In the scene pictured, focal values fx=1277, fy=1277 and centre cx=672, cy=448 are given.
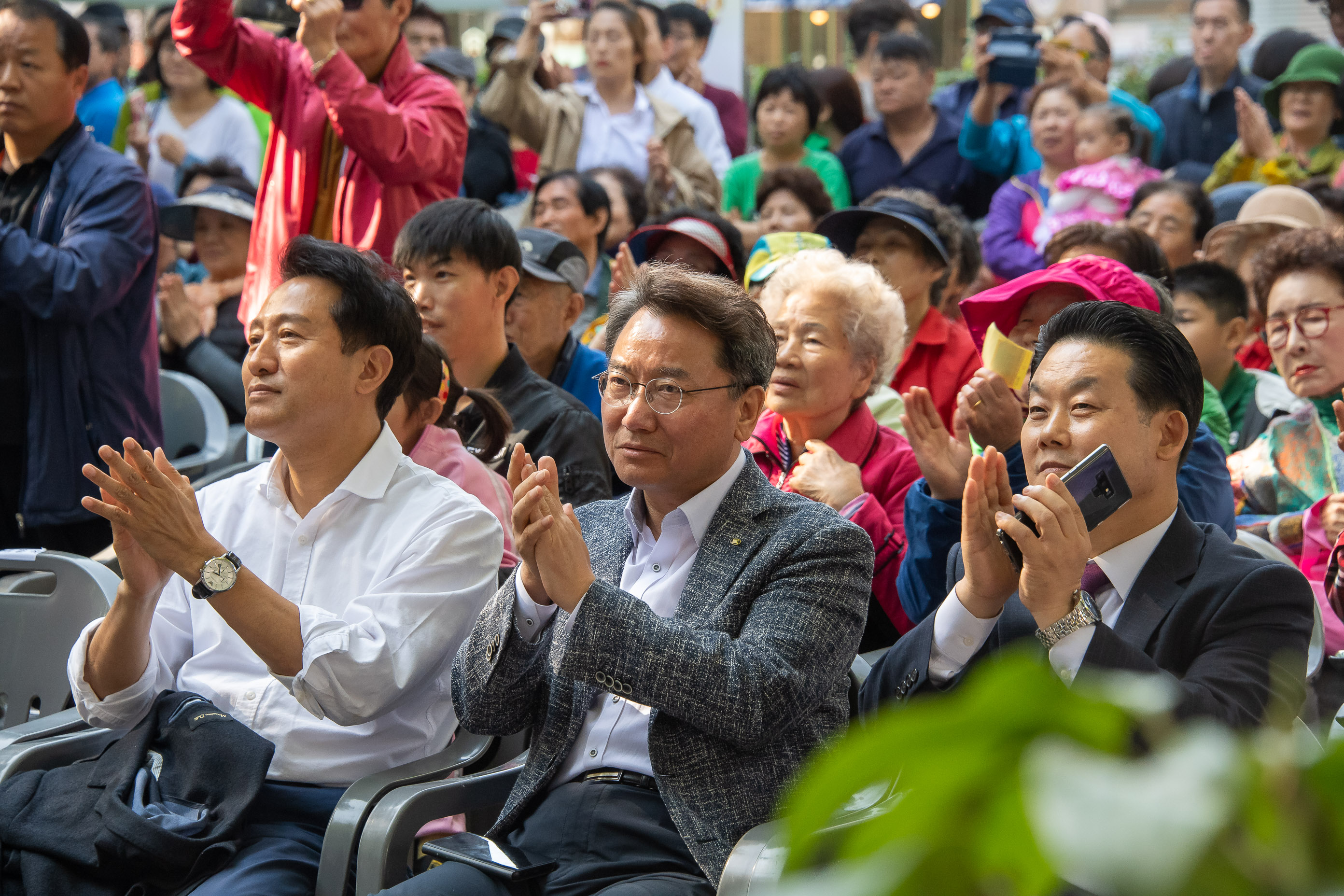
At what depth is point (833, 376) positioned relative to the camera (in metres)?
3.06

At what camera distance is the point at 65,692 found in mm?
2520

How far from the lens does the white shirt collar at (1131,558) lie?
1987mm

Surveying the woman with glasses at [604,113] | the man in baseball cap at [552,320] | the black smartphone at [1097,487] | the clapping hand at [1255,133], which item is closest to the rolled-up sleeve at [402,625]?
the black smartphone at [1097,487]

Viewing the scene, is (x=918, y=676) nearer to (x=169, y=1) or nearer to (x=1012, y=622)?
(x=1012, y=622)

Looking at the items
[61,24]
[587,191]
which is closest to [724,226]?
[587,191]

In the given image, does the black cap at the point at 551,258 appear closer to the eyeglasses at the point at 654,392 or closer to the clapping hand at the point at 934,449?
the clapping hand at the point at 934,449

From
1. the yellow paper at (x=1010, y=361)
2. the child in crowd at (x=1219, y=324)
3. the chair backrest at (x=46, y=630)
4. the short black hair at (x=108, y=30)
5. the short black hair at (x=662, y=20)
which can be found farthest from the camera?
the short black hair at (x=662, y=20)

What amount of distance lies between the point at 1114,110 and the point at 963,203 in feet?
2.92

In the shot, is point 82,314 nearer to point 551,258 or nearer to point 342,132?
point 342,132

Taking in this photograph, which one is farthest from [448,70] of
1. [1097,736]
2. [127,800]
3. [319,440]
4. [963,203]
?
[1097,736]

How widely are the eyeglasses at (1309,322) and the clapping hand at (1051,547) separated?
5.92 feet

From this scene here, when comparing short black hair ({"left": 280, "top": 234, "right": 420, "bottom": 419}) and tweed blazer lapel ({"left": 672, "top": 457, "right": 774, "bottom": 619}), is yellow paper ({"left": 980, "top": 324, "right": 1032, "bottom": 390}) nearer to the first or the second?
tweed blazer lapel ({"left": 672, "top": 457, "right": 774, "bottom": 619})

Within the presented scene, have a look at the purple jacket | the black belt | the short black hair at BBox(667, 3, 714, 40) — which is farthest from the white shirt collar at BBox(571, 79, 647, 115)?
the black belt

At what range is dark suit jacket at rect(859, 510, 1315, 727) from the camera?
1771mm
